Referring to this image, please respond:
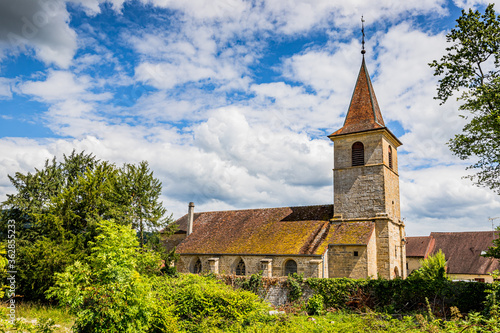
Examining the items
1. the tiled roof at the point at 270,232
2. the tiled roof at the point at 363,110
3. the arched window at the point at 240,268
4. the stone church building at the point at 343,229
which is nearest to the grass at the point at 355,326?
the stone church building at the point at 343,229

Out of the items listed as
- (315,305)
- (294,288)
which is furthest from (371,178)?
(315,305)

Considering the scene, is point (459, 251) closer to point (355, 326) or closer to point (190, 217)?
point (190, 217)

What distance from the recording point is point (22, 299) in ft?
72.6

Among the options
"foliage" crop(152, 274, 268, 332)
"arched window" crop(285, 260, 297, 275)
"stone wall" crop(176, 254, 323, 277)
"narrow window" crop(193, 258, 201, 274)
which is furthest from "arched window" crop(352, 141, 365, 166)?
"foliage" crop(152, 274, 268, 332)

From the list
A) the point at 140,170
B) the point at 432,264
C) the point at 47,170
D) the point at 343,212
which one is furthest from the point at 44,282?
the point at 432,264

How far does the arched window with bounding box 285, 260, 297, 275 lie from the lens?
24.5 metres

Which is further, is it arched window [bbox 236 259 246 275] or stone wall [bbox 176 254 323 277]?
arched window [bbox 236 259 246 275]

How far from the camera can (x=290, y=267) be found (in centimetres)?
2477

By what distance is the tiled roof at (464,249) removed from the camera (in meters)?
34.3

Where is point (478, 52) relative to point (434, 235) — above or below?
above

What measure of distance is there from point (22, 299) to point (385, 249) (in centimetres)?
2397

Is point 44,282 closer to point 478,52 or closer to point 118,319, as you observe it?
point 118,319

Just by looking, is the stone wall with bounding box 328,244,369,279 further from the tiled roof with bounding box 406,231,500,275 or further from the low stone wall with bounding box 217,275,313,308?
the tiled roof with bounding box 406,231,500,275

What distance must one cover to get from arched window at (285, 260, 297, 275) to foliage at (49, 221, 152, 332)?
16899 mm
